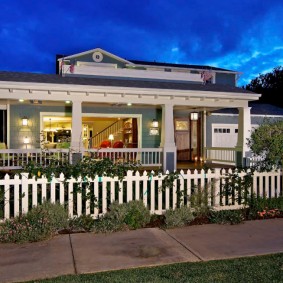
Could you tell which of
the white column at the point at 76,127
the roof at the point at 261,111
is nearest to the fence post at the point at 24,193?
the white column at the point at 76,127

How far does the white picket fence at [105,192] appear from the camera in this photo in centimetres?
643

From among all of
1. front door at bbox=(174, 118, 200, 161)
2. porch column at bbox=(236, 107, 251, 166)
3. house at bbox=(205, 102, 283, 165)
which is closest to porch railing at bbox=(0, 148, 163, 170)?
porch column at bbox=(236, 107, 251, 166)

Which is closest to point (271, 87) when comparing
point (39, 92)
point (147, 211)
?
point (39, 92)

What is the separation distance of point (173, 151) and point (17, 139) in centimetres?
645

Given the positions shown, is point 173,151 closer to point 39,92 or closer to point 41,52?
point 39,92

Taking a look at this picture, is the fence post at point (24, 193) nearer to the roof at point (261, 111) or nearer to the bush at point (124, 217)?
the bush at point (124, 217)

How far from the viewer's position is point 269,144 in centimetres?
771

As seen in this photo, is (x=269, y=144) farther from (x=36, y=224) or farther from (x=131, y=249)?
(x=36, y=224)

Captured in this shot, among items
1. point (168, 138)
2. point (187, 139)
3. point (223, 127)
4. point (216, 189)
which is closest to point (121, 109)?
point (168, 138)

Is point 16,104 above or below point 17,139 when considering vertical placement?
above

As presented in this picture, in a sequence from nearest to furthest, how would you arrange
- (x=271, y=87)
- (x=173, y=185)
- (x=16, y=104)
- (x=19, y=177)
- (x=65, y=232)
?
1. (x=65, y=232)
2. (x=19, y=177)
3. (x=173, y=185)
4. (x=16, y=104)
5. (x=271, y=87)

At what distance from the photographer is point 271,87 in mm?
43906

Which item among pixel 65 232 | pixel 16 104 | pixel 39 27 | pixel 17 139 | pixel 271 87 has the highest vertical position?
pixel 39 27

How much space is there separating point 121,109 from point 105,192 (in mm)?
8647
